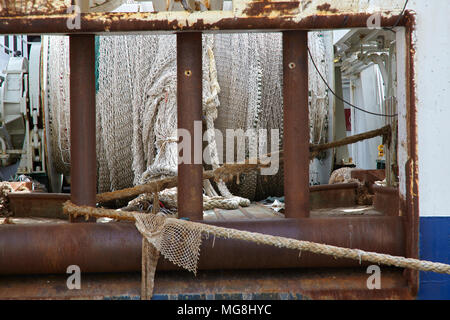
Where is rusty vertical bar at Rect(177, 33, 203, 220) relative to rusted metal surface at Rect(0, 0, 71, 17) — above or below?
below

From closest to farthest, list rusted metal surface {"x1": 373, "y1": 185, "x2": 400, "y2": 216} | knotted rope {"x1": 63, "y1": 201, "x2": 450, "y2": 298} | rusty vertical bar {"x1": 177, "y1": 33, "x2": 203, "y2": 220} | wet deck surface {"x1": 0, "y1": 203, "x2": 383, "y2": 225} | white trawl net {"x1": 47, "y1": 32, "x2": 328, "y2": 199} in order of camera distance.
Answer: knotted rope {"x1": 63, "y1": 201, "x2": 450, "y2": 298}
rusty vertical bar {"x1": 177, "y1": 33, "x2": 203, "y2": 220}
rusted metal surface {"x1": 373, "y1": 185, "x2": 400, "y2": 216}
wet deck surface {"x1": 0, "y1": 203, "x2": 383, "y2": 225}
white trawl net {"x1": 47, "y1": 32, "x2": 328, "y2": 199}

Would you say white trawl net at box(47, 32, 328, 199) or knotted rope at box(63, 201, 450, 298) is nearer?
knotted rope at box(63, 201, 450, 298)

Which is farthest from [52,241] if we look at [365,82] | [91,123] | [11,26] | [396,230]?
[365,82]

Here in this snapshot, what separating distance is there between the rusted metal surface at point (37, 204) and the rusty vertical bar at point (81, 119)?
1598mm

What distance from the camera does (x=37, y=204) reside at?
14.1 ft

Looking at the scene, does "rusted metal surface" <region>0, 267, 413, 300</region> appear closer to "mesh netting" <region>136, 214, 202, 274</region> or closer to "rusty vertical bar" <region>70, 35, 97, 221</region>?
"mesh netting" <region>136, 214, 202, 274</region>

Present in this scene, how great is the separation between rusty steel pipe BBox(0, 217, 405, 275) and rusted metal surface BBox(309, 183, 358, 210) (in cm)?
198

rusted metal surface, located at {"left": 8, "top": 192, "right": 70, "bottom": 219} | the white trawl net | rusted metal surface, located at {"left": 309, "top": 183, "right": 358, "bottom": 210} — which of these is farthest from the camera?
the white trawl net

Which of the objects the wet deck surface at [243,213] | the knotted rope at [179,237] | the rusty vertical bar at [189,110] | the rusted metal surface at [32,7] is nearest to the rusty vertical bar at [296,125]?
the knotted rope at [179,237]

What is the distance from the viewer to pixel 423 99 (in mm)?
2482

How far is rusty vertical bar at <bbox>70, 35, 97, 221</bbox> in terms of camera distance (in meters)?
2.66

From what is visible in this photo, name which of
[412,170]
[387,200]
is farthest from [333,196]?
[412,170]

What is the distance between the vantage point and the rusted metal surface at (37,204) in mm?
4223

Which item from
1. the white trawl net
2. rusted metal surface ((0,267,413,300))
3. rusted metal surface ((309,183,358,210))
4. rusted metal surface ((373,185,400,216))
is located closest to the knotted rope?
rusted metal surface ((0,267,413,300))
